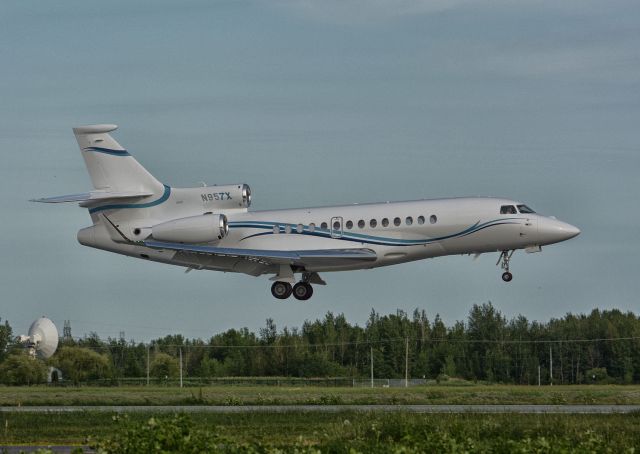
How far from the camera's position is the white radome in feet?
193

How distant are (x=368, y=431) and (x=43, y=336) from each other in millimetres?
38186

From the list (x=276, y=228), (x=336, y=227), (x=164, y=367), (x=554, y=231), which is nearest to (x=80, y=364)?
(x=164, y=367)

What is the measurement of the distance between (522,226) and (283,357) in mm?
34210

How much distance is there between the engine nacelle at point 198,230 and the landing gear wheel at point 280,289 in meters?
3.00

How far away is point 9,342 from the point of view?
74562mm

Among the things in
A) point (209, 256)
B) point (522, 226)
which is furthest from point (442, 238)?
point (209, 256)

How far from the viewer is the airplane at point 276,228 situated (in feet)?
150

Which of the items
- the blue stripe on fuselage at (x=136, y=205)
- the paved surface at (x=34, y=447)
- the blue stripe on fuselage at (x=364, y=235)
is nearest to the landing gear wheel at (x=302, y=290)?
the blue stripe on fuselage at (x=364, y=235)

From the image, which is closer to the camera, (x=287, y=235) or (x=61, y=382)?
(x=287, y=235)

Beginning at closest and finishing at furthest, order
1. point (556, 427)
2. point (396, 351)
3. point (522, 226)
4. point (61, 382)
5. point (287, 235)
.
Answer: point (556, 427), point (522, 226), point (287, 235), point (61, 382), point (396, 351)

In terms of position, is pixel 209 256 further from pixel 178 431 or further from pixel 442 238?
pixel 178 431

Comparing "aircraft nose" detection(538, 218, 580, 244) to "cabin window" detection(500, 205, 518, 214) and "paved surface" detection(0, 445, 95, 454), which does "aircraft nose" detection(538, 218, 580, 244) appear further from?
"paved surface" detection(0, 445, 95, 454)

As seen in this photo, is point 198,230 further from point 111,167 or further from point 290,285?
point 111,167

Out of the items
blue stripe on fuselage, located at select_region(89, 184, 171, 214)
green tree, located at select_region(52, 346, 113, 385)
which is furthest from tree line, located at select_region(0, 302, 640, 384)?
blue stripe on fuselage, located at select_region(89, 184, 171, 214)
